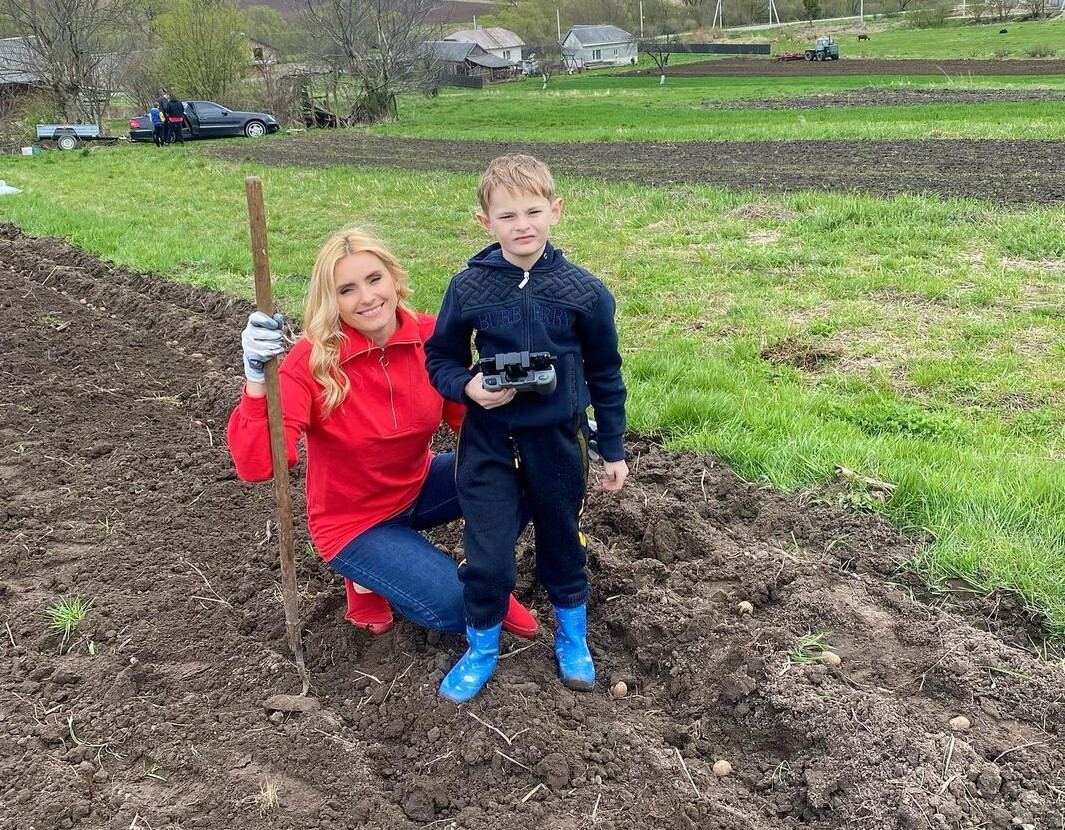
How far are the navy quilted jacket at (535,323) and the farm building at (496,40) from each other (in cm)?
7582

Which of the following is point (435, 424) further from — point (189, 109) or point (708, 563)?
point (189, 109)

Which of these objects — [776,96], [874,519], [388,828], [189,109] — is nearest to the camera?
[388,828]

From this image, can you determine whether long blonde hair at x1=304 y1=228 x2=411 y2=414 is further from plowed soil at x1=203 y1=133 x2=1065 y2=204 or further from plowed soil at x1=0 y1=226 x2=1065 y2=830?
plowed soil at x1=203 y1=133 x2=1065 y2=204

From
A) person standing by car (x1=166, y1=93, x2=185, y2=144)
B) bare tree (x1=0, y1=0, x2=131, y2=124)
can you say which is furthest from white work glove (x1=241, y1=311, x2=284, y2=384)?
bare tree (x1=0, y1=0, x2=131, y2=124)

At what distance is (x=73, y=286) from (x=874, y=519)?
7.57m

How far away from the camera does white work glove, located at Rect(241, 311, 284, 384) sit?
2723mm

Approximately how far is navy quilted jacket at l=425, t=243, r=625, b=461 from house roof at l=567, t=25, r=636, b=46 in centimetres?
7923

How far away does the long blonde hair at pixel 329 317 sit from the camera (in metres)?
2.97

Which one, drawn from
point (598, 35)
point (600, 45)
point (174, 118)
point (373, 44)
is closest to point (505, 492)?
point (174, 118)

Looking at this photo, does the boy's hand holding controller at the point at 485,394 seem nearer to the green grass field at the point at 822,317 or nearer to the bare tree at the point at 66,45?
the green grass field at the point at 822,317

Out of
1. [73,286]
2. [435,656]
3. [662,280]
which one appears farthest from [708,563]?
[73,286]

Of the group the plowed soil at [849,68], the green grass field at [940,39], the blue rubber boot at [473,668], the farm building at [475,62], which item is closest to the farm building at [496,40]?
the farm building at [475,62]

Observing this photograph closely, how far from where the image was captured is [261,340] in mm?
2727

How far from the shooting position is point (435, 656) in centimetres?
319
